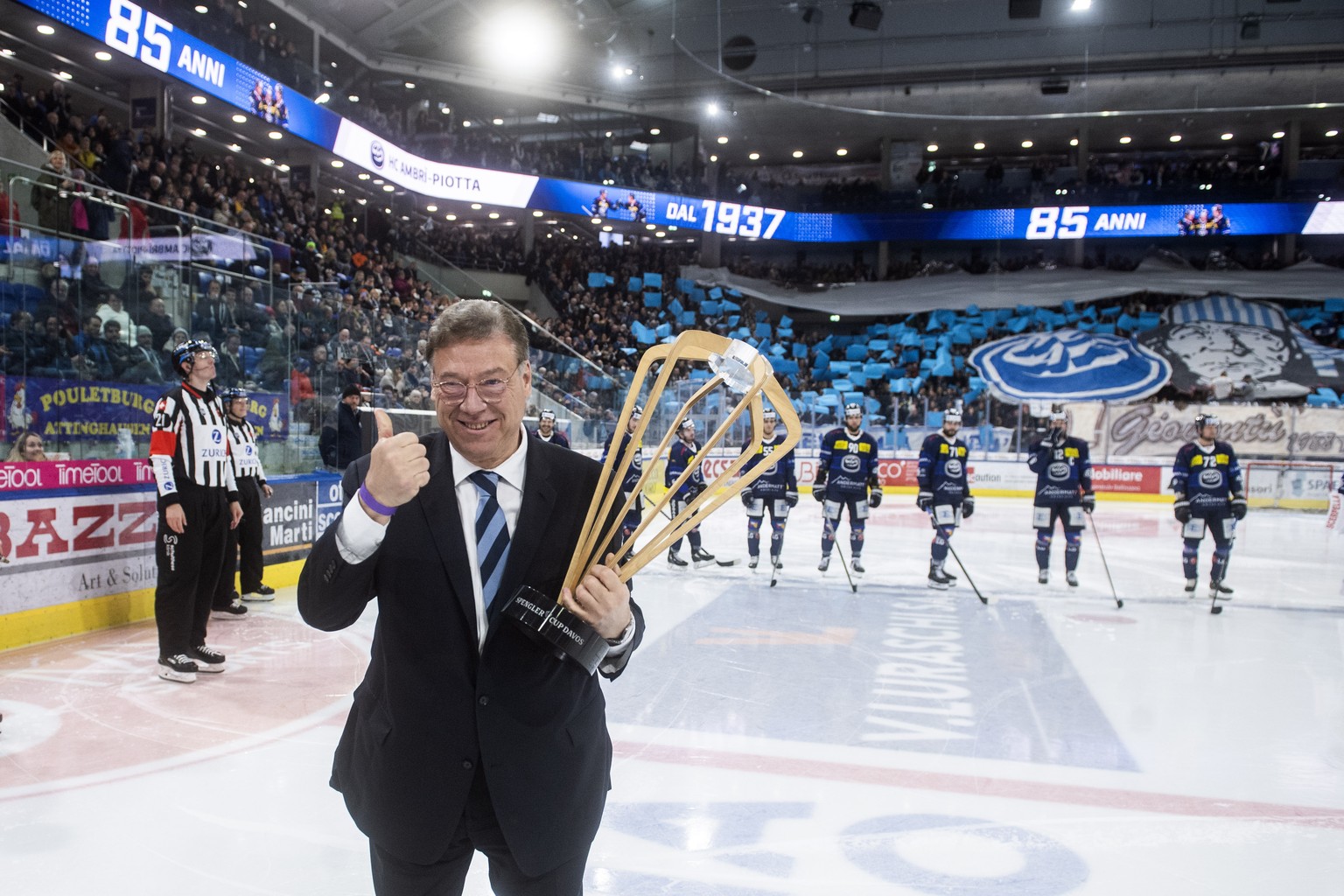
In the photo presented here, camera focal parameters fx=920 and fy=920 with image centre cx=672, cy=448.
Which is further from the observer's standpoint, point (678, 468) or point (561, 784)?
point (678, 468)

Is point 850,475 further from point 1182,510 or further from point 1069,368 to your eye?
point 1069,368

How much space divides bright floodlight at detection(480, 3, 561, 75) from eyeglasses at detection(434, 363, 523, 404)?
21.7 metres

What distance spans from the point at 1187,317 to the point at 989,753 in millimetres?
26582

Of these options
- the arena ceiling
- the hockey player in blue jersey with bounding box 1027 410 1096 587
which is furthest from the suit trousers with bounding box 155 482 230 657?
the arena ceiling

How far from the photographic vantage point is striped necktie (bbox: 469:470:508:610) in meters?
1.61

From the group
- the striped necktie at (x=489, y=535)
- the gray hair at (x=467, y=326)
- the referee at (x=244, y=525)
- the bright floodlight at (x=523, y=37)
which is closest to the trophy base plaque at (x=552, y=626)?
the striped necktie at (x=489, y=535)

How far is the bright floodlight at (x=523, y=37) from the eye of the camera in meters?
21.1

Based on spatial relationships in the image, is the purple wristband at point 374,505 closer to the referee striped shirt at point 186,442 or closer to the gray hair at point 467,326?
the gray hair at point 467,326

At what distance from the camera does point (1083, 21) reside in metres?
24.0

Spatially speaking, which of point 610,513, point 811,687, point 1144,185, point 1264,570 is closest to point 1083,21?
point 1144,185

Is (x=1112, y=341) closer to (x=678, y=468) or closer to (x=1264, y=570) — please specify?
(x=1264, y=570)

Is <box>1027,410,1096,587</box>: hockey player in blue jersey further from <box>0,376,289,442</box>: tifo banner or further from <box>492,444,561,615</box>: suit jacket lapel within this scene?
<box>492,444,561,615</box>: suit jacket lapel

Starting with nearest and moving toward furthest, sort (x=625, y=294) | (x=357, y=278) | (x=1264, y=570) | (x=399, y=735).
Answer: (x=399, y=735)
(x=1264, y=570)
(x=357, y=278)
(x=625, y=294)

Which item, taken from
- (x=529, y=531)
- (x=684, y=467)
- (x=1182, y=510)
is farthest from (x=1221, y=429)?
(x=529, y=531)
